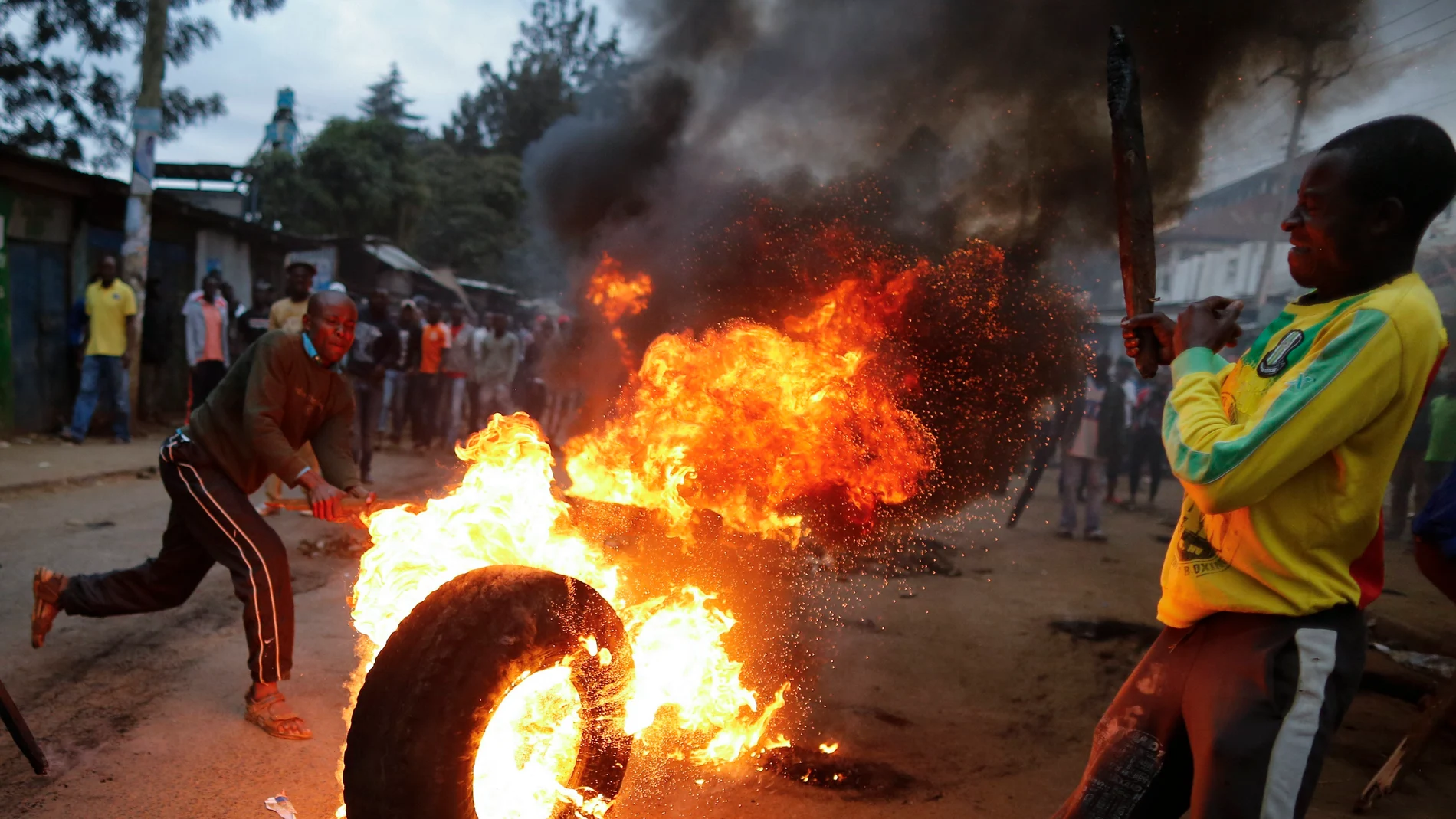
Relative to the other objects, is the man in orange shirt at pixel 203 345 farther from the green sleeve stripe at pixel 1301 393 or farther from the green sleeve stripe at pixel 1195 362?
the green sleeve stripe at pixel 1301 393

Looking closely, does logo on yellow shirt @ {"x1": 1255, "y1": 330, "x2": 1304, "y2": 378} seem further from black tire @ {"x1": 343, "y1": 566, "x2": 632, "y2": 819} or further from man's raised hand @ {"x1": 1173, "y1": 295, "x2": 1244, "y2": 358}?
black tire @ {"x1": 343, "y1": 566, "x2": 632, "y2": 819}

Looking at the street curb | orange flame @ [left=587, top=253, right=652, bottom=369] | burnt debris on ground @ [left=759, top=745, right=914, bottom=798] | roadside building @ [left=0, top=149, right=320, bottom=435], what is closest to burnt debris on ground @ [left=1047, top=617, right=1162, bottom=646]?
burnt debris on ground @ [left=759, top=745, right=914, bottom=798]

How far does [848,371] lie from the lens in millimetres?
5074

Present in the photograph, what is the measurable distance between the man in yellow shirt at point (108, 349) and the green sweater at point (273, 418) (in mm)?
8323

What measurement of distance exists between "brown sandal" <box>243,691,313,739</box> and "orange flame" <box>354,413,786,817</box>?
0.66m

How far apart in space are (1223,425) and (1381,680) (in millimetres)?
4860

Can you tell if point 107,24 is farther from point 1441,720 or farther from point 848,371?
point 1441,720

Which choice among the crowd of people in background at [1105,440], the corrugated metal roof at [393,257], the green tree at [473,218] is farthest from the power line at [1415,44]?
the green tree at [473,218]

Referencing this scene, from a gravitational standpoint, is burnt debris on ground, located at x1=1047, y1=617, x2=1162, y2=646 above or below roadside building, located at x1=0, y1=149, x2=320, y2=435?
below

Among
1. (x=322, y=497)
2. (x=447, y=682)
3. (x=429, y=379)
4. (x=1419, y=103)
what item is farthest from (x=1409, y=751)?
(x=429, y=379)

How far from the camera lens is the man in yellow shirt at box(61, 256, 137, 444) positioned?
423 inches

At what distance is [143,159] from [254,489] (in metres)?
9.56

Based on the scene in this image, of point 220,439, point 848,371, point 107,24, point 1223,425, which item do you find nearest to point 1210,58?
point 848,371

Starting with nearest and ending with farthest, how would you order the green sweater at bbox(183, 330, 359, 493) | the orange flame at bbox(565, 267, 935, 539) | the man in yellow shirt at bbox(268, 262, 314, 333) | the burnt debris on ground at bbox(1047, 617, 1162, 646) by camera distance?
1. the green sweater at bbox(183, 330, 359, 493)
2. the orange flame at bbox(565, 267, 935, 539)
3. the burnt debris on ground at bbox(1047, 617, 1162, 646)
4. the man in yellow shirt at bbox(268, 262, 314, 333)
